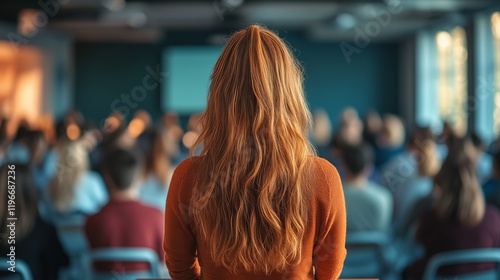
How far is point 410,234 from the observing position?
153 inches

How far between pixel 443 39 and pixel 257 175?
1201 centimetres

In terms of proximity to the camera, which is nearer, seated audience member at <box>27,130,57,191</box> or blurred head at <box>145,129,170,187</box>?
blurred head at <box>145,129,170,187</box>

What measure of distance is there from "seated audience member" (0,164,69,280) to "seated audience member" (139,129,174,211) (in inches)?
48.6

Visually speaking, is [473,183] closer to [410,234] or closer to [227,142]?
[410,234]

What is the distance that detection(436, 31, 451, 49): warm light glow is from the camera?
1226 cm

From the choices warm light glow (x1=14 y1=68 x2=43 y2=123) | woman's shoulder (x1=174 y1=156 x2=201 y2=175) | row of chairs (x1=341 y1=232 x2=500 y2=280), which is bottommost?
row of chairs (x1=341 y1=232 x2=500 y2=280)

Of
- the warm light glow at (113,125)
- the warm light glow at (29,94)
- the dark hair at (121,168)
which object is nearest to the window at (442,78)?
the warm light glow at (113,125)

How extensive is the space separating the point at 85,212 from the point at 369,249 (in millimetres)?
1985

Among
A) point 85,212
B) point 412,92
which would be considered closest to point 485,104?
point 412,92

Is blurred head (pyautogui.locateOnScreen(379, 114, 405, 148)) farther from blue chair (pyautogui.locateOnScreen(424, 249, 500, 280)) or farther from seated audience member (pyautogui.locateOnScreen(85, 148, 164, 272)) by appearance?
seated audience member (pyautogui.locateOnScreen(85, 148, 164, 272))

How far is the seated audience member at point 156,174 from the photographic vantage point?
14.3 ft

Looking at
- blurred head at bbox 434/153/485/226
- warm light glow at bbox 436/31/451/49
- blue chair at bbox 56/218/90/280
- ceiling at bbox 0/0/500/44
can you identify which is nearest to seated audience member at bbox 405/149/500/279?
blurred head at bbox 434/153/485/226

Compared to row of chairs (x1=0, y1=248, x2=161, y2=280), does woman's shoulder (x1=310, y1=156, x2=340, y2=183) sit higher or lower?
higher

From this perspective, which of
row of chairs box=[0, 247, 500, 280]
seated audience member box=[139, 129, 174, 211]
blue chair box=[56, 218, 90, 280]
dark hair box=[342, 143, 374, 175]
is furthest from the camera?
seated audience member box=[139, 129, 174, 211]
